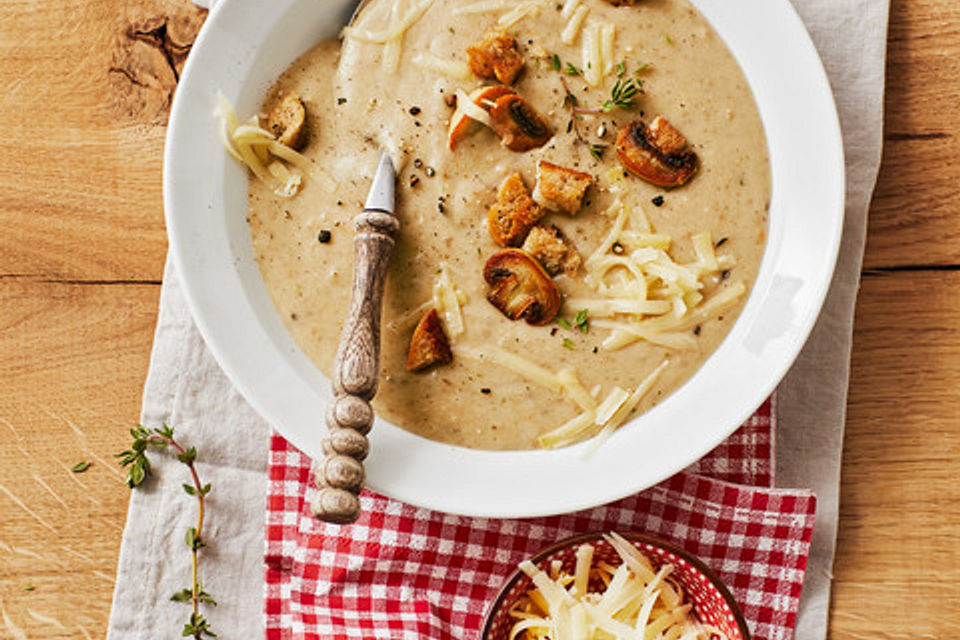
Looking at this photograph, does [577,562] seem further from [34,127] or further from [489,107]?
[34,127]

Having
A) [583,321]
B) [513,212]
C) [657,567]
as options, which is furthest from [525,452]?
[513,212]

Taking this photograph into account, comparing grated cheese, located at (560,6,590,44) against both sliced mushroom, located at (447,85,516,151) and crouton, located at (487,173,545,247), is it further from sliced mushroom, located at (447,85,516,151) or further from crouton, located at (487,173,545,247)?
crouton, located at (487,173,545,247)

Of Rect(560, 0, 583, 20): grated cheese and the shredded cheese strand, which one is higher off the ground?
Rect(560, 0, 583, 20): grated cheese

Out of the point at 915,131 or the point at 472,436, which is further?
the point at 915,131

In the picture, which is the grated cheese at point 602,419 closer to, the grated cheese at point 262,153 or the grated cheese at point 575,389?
the grated cheese at point 575,389

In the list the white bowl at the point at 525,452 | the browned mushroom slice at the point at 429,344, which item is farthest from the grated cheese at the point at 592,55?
the browned mushroom slice at the point at 429,344

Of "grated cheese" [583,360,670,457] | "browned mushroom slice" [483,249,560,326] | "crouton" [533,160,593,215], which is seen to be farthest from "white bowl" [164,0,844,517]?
"crouton" [533,160,593,215]

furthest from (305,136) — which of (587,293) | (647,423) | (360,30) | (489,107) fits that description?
(647,423)
